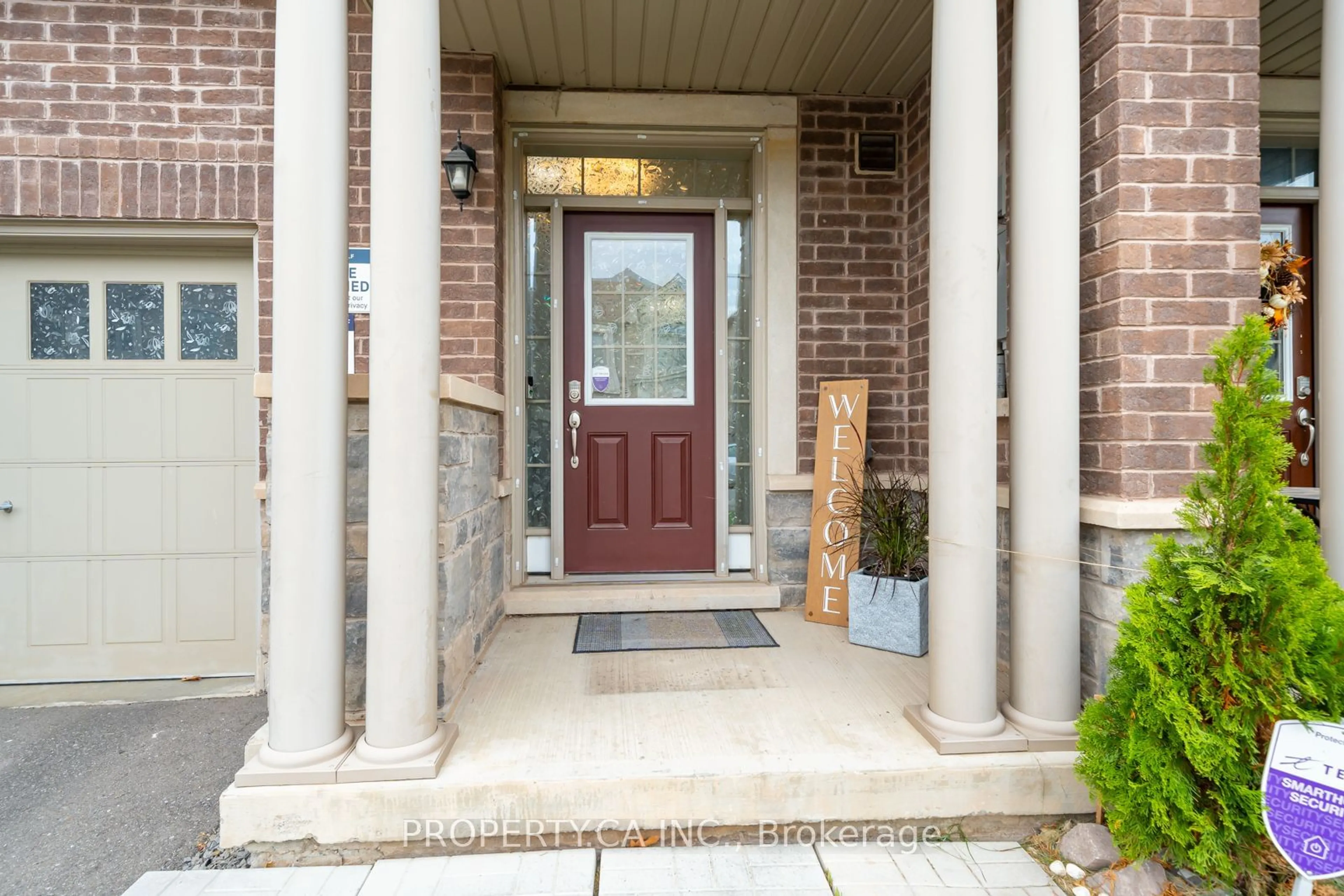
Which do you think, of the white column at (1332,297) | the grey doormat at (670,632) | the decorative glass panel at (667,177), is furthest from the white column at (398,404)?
the white column at (1332,297)

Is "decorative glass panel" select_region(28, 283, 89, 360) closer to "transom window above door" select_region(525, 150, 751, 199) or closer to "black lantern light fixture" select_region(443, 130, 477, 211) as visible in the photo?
"black lantern light fixture" select_region(443, 130, 477, 211)

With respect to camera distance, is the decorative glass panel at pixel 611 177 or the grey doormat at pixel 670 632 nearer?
the grey doormat at pixel 670 632

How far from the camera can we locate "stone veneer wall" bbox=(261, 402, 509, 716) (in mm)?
2025

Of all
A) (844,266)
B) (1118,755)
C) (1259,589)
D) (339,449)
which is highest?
(844,266)

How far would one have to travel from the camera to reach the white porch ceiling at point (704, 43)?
108 inches

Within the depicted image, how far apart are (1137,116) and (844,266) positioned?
1584mm

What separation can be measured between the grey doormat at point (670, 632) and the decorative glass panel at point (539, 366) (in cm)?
69

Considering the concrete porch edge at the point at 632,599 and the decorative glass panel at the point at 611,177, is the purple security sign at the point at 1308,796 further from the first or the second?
the decorative glass panel at the point at 611,177

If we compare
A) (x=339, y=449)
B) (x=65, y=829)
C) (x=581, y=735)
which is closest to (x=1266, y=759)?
(x=581, y=735)

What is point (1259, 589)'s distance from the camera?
142 centimetres

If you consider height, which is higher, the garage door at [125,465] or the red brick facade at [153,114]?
the red brick facade at [153,114]

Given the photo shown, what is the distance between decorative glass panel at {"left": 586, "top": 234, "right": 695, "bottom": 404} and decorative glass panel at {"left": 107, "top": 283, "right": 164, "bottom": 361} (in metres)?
1.98

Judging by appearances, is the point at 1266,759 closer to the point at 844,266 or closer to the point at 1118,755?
the point at 1118,755

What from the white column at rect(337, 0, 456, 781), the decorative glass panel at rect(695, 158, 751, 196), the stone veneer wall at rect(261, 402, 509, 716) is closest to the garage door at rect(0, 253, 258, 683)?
the stone veneer wall at rect(261, 402, 509, 716)
